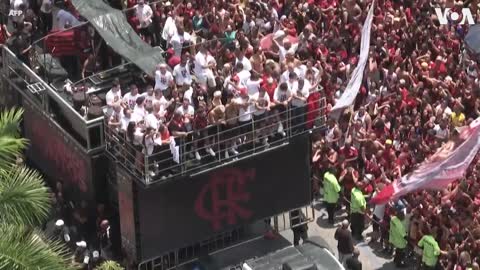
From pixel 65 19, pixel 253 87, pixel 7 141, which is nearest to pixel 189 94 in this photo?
pixel 253 87

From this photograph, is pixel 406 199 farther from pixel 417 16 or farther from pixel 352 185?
pixel 417 16

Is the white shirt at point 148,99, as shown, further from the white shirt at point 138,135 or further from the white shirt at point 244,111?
the white shirt at point 244,111

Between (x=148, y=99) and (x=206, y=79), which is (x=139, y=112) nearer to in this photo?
(x=148, y=99)

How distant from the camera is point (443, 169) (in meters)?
24.6

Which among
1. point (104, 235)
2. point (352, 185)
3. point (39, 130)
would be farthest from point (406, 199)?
point (39, 130)

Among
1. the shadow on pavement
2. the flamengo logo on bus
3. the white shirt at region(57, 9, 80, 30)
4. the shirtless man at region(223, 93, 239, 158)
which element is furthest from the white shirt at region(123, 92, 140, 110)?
the flamengo logo on bus

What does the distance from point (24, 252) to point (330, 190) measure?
35.7ft

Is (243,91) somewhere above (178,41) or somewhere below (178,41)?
above

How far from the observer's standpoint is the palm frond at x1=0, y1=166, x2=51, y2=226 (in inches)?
749

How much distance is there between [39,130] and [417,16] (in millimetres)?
10932

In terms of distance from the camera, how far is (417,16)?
33938 millimetres

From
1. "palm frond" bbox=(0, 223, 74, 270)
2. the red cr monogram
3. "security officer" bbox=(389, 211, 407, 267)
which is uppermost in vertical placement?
"palm frond" bbox=(0, 223, 74, 270)

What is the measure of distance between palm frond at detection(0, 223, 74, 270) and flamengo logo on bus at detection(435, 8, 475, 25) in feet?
58.4

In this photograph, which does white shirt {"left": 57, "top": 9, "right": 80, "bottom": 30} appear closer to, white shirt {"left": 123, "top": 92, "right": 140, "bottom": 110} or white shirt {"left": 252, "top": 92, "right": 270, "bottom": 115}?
white shirt {"left": 123, "top": 92, "right": 140, "bottom": 110}
